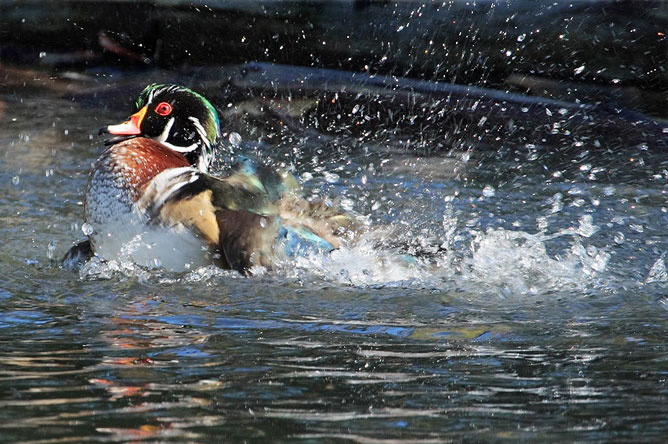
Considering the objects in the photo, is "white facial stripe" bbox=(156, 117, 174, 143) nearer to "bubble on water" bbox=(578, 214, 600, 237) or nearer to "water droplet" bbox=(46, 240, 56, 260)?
"water droplet" bbox=(46, 240, 56, 260)

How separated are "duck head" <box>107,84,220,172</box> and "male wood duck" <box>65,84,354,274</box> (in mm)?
106

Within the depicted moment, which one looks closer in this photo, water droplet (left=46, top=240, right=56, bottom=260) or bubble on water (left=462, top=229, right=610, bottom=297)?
bubble on water (left=462, top=229, right=610, bottom=297)

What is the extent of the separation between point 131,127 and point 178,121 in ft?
0.68

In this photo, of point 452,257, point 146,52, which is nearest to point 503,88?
point 146,52

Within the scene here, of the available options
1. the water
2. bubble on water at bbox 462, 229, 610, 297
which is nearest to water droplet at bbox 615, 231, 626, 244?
the water

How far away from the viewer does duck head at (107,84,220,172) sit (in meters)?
4.54

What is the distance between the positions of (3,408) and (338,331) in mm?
1135

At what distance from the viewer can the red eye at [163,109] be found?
454 cm

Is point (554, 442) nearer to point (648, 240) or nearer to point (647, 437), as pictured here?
point (647, 437)

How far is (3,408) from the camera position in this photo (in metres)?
2.44

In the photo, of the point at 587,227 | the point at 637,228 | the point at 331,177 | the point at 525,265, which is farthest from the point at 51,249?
the point at 637,228

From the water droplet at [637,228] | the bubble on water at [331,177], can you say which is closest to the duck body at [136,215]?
the bubble on water at [331,177]

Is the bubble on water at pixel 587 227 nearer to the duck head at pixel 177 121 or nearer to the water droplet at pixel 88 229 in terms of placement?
the duck head at pixel 177 121

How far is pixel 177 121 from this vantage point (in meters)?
4.58
